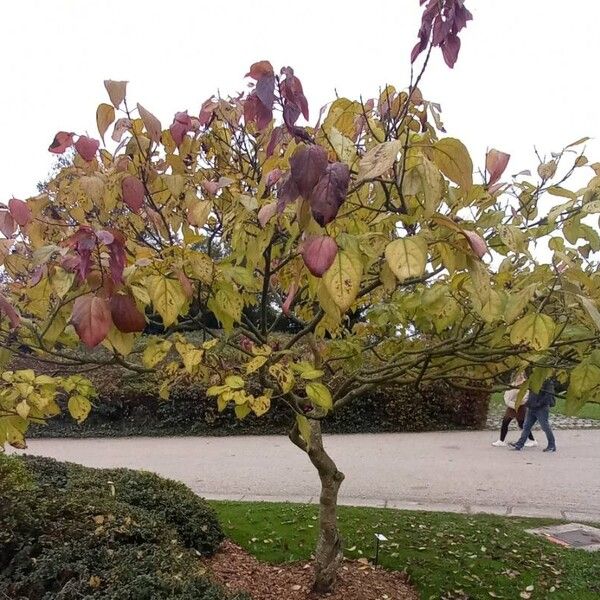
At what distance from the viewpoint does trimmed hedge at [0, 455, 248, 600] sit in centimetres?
255

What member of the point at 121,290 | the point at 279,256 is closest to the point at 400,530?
the point at 279,256

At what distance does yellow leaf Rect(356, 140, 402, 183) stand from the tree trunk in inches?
90.3

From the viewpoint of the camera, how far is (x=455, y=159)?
1176 millimetres

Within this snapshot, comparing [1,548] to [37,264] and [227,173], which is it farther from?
[37,264]

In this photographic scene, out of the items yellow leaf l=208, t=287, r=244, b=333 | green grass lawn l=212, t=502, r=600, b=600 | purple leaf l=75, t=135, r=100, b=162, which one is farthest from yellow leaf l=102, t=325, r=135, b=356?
green grass lawn l=212, t=502, r=600, b=600

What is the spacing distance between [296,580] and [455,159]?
3124 millimetres

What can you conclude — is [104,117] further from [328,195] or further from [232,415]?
[232,415]

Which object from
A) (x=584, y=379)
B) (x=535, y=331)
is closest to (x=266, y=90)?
(x=535, y=331)

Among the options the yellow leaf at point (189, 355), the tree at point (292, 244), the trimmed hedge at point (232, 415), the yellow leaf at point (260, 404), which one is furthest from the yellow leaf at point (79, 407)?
the trimmed hedge at point (232, 415)

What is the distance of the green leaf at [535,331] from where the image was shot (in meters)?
1.50

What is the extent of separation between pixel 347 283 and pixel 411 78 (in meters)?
0.55

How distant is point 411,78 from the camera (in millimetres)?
1364

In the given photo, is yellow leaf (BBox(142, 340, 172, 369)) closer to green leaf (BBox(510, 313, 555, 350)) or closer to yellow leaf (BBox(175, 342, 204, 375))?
yellow leaf (BBox(175, 342, 204, 375))

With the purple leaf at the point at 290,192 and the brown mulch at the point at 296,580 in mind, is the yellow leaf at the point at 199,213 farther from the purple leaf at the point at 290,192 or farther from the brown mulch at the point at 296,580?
the brown mulch at the point at 296,580
